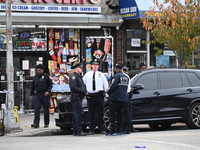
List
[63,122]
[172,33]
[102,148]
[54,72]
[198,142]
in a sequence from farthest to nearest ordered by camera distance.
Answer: [54,72], [172,33], [63,122], [198,142], [102,148]

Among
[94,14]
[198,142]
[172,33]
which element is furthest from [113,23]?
[198,142]

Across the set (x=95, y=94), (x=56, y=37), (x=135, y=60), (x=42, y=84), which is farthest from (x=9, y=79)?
(x=135, y=60)

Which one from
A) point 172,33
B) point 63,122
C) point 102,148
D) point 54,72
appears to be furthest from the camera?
point 54,72

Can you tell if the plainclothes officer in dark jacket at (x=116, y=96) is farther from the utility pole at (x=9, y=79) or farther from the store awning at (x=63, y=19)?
the store awning at (x=63, y=19)

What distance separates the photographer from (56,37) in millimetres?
20906

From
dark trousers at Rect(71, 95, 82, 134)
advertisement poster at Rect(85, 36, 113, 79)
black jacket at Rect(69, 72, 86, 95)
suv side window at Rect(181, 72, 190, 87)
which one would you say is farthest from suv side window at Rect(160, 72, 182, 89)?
advertisement poster at Rect(85, 36, 113, 79)

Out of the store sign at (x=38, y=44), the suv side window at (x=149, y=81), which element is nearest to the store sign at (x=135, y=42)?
the store sign at (x=38, y=44)

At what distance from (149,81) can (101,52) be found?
268 inches

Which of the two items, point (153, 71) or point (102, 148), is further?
point (153, 71)

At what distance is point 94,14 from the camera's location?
20953 mm

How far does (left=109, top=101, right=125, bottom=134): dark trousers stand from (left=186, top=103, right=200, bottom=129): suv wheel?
2244 mm

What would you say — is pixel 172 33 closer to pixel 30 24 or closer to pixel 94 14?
pixel 94 14

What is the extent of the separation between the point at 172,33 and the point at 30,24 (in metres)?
5.38

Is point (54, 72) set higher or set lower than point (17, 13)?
lower
